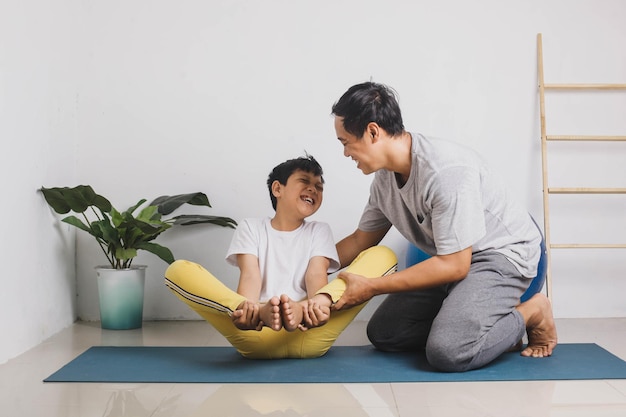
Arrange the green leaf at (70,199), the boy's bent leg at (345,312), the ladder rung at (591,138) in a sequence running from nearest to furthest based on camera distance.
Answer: the boy's bent leg at (345,312) → the green leaf at (70,199) → the ladder rung at (591,138)

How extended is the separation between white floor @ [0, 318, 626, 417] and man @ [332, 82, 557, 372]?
0.25 m

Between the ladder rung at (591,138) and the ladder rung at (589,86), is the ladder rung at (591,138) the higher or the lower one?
the lower one

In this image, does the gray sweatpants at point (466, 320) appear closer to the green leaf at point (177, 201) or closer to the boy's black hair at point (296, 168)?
the boy's black hair at point (296, 168)

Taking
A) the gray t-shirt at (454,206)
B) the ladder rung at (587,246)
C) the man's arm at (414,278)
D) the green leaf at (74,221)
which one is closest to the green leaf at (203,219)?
the green leaf at (74,221)

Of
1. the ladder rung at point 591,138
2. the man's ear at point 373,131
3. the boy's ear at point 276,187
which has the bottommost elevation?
the boy's ear at point 276,187

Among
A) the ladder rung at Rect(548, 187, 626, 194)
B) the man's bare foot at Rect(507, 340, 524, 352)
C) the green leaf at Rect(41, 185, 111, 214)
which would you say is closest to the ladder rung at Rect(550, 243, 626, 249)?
the ladder rung at Rect(548, 187, 626, 194)

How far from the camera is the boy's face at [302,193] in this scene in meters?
2.96

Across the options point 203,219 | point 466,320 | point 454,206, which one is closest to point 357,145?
point 454,206

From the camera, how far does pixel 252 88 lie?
3.71 meters

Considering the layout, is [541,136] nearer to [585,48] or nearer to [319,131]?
[585,48]

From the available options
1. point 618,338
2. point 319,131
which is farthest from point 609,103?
point 319,131

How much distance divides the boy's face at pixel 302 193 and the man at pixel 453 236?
294 millimetres

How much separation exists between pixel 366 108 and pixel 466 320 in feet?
2.66

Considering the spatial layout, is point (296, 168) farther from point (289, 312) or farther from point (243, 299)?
point (289, 312)
